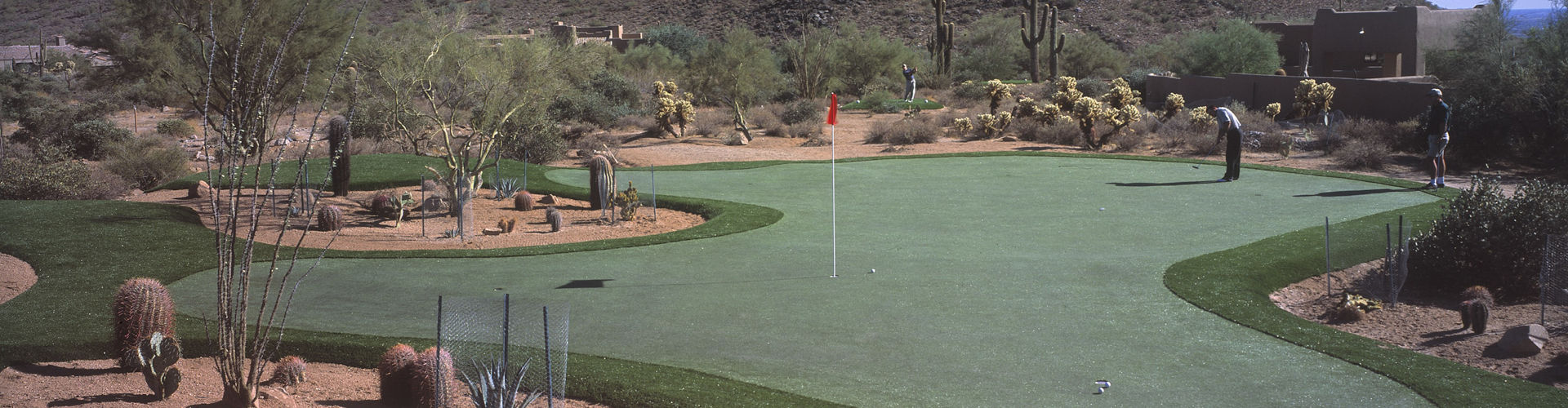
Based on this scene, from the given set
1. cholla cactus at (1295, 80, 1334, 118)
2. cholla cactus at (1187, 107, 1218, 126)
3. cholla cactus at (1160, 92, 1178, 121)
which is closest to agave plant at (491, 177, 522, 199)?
cholla cactus at (1187, 107, 1218, 126)

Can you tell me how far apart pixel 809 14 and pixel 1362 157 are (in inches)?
2076

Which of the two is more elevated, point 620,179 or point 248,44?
point 248,44

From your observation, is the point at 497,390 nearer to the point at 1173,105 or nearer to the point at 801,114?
the point at 801,114

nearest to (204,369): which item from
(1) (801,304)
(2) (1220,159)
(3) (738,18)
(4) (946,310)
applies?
(1) (801,304)

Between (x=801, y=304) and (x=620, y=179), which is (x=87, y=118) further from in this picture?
(x=801, y=304)

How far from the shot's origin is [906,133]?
28.6m

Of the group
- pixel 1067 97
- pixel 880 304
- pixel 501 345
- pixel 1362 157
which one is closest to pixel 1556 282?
pixel 880 304

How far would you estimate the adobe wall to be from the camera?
87.3 ft

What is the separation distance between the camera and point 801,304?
9.49 metres

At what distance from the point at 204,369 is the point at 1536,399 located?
9040 mm

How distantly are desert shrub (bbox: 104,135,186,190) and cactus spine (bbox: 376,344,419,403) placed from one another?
724 inches

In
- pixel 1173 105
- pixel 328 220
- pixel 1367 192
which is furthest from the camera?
pixel 1173 105

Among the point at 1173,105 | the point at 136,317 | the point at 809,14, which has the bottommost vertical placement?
the point at 136,317

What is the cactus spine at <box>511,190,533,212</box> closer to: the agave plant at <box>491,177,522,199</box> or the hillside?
the agave plant at <box>491,177,522,199</box>
